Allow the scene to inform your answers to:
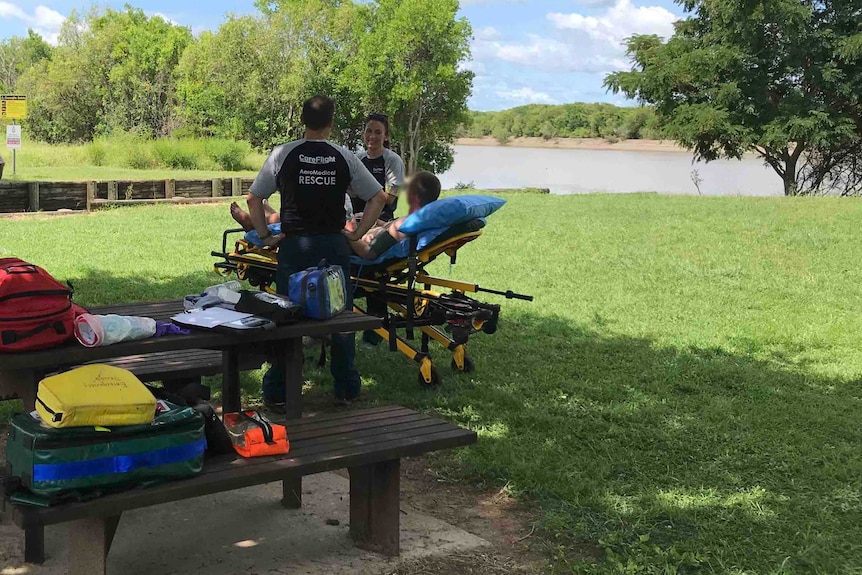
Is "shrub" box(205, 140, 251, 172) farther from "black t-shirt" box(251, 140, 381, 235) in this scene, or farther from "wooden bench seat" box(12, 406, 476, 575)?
"wooden bench seat" box(12, 406, 476, 575)

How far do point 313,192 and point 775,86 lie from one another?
28.8 metres

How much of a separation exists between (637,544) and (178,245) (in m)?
9.47

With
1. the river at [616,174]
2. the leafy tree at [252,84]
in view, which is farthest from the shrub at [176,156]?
the leafy tree at [252,84]

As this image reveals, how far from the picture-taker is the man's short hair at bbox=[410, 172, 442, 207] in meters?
6.12

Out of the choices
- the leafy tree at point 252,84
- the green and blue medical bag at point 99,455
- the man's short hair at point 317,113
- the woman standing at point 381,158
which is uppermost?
the leafy tree at point 252,84

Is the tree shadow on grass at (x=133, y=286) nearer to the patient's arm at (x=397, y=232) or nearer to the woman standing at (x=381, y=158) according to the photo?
the woman standing at (x=381, y=158)

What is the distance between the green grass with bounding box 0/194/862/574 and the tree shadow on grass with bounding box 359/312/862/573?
1 centimetres

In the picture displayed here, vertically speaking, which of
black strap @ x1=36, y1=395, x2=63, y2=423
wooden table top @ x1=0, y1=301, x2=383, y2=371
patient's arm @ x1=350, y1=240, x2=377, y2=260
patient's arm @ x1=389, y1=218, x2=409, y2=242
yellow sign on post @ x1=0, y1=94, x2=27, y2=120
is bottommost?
black strap @ x1=36, y1=395, x2=63, y2=423

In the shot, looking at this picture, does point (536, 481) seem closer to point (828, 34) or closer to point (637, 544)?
point (637, 544)

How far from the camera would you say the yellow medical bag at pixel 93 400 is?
261cm

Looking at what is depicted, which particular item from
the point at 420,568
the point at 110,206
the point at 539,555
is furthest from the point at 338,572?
the point at 110,206

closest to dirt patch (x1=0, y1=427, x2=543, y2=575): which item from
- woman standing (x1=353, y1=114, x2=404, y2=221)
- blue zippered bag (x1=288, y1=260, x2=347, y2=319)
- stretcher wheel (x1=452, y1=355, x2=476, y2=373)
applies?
blue zippered bag (x1=288, y1=260, x2=347, y2=319)

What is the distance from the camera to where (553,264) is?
11.1 meters

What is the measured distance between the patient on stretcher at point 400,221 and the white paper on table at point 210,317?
6.45 feet
